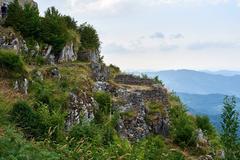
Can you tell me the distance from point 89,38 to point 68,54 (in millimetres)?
8780

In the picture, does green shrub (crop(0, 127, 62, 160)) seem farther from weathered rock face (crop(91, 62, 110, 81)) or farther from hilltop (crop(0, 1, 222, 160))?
weathered rock face (crop(91, 62, 110, 81))

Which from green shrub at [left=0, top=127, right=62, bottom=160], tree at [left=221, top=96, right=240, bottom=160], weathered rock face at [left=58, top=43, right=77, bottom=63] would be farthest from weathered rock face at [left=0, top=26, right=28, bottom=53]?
green shrub at [left=0, top=127, right=62, bottom=160]

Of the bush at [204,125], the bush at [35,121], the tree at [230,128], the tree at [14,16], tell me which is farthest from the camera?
the bush at [204,125]

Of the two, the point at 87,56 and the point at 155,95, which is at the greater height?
the point at 87,56

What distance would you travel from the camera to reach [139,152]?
25.3 metres

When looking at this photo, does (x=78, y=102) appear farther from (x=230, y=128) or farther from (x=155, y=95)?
(x=230, y=128)

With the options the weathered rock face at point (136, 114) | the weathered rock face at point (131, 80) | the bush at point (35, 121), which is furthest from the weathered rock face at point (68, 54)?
the bush at point (35, 121)

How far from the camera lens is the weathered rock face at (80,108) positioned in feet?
118

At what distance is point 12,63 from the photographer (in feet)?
121

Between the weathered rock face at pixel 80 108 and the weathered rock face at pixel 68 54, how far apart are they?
11.5 metres

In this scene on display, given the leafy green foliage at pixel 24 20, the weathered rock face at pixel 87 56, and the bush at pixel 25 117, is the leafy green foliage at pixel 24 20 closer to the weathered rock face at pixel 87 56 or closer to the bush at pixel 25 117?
the weathered rock face at pixel 87 56

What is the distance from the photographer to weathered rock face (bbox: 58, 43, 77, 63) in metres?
51.4

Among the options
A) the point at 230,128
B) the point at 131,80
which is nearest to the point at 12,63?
the point at 230,128

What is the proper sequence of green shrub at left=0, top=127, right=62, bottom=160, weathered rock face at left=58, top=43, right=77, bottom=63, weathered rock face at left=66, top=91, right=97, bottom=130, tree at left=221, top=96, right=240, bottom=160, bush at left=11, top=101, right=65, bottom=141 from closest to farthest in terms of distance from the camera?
green shrub at left=0, top=127, right=62, bottom=160
tree at left=221, top=96, right=240, bottom=160
bush at left=11, top=101, right=65, bottom=141
weathered rock face at left=66, top=91, right=97, bottom=130
weathered rock face at left=58, top=43, right=77, bottom=63
